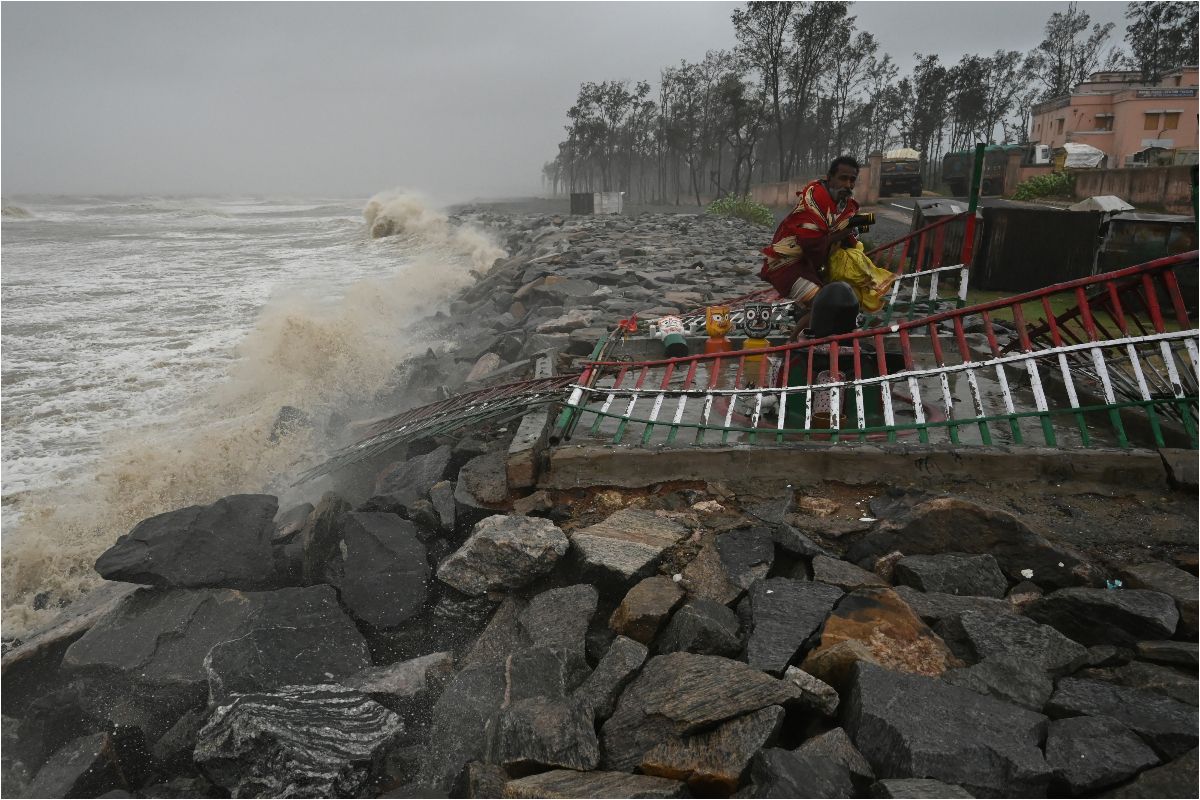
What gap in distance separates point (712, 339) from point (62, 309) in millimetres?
14029

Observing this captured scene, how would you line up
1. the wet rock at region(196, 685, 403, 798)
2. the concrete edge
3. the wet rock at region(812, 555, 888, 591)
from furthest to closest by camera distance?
the concrete edge
the wet rock at region(812, 555, 888, 591)
the wet rock at region(196, 685, 403, 798)

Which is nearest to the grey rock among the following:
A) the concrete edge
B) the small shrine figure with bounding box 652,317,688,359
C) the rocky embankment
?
the rocky embankment

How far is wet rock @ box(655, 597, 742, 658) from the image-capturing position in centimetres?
243

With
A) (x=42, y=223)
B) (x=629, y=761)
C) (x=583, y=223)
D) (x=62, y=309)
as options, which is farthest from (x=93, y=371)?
(x=42, y=223)

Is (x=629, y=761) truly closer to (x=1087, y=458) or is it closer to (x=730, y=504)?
(x=730, y=504)

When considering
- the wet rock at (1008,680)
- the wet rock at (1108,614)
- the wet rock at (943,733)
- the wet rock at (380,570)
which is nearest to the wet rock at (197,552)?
the wet rock at (380,570)

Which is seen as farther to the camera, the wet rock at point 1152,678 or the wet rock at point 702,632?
the wet rock at point 702,632

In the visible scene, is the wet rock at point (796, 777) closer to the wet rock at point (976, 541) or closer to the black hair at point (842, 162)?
the wet rock at point (976, 541)

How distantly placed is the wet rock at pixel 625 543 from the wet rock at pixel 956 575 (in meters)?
0.92

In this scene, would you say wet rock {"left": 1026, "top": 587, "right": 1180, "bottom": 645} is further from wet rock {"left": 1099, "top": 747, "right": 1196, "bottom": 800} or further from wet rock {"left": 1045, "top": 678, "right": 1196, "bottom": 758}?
wet rock {"left": 1099, "top": 747, "right": 1196, "bottom": 800}

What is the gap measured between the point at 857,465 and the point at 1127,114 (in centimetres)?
3869

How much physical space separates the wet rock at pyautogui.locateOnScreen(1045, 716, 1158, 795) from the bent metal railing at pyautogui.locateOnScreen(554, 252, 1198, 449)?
162 cm

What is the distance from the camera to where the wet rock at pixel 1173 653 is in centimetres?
217

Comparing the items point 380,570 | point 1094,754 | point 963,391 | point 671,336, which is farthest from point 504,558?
point 963,391
